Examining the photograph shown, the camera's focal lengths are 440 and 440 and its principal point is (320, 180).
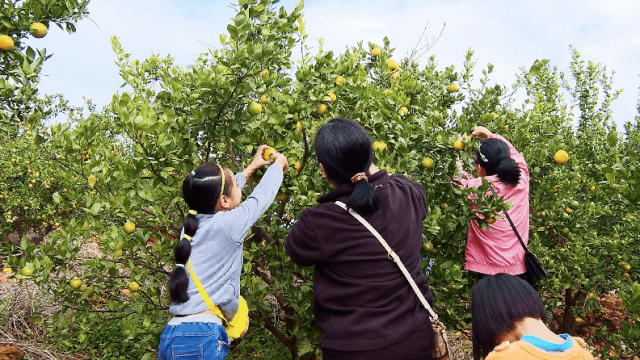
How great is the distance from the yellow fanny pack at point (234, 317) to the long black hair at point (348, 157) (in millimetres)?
692

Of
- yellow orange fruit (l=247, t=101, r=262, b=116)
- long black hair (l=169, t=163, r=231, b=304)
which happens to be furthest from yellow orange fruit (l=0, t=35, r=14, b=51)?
yellow orange fruit (l=247, t=101, r=262, b=116)

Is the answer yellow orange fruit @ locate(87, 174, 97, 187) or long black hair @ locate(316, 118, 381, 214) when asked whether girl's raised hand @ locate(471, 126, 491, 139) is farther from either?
yellow orange fruit @ locate(87, 174, 97, 187)

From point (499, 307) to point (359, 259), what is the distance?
1.54 ft

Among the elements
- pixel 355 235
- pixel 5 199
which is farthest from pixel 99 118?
pixel 355 235

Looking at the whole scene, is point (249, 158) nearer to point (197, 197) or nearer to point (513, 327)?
point (197, 197)

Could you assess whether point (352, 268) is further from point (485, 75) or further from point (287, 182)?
point (485, 75)

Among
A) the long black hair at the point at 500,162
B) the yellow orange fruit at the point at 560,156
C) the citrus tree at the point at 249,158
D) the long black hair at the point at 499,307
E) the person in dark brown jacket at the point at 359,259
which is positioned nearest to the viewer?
the long black hair at the point at 499,307

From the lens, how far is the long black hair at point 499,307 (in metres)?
1.35

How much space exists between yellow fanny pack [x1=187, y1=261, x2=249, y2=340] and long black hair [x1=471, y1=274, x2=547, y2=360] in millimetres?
968

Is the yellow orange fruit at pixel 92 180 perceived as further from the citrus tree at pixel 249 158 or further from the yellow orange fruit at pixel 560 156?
the yellow orange fruit at pixel 560 156

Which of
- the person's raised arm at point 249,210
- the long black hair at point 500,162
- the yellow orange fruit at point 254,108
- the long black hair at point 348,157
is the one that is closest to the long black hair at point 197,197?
the person's raised arm at point 249,210

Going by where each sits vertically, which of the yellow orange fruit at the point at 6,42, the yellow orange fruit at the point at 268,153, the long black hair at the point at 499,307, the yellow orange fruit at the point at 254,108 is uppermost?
the yellow orange fruit at the point at 6,42

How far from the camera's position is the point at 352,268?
1.55 meters

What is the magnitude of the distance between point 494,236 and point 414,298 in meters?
1.17
